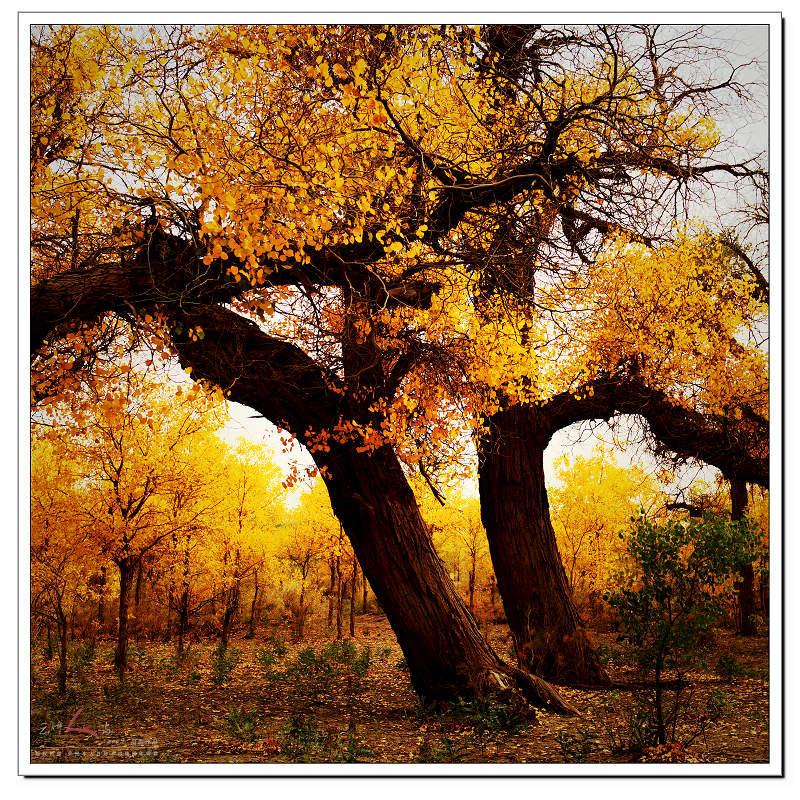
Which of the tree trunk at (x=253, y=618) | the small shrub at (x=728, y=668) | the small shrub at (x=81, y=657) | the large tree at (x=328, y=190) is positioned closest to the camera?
the large tree at (x=328, y=190)

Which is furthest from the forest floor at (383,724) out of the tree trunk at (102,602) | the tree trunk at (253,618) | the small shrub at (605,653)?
the tree trunk at (253,618)

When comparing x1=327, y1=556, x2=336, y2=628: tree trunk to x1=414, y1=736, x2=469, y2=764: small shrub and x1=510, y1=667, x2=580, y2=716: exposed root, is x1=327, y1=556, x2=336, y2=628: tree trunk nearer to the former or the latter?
x1=510, y1=667, x2=580, y2=716: exposed root

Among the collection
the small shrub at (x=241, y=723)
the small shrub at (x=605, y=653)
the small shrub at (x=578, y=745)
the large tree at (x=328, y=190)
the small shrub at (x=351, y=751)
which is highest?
the large tree at (x=328, y=190)

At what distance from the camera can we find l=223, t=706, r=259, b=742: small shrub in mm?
3879

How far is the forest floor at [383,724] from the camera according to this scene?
3.47m

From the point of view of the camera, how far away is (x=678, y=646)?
11.5ft

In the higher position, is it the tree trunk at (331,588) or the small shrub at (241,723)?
the small shrub at (241,723)

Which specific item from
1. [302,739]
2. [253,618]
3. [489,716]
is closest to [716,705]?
[489,716]

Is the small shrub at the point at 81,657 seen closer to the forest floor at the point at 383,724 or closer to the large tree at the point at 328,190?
the forest floor at the point at 383,724

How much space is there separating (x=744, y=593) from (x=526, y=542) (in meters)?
2.24

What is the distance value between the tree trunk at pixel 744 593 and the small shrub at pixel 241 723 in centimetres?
311

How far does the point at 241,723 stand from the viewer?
4.12m

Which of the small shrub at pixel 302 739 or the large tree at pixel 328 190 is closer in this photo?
the large tree at pixel 328 190
